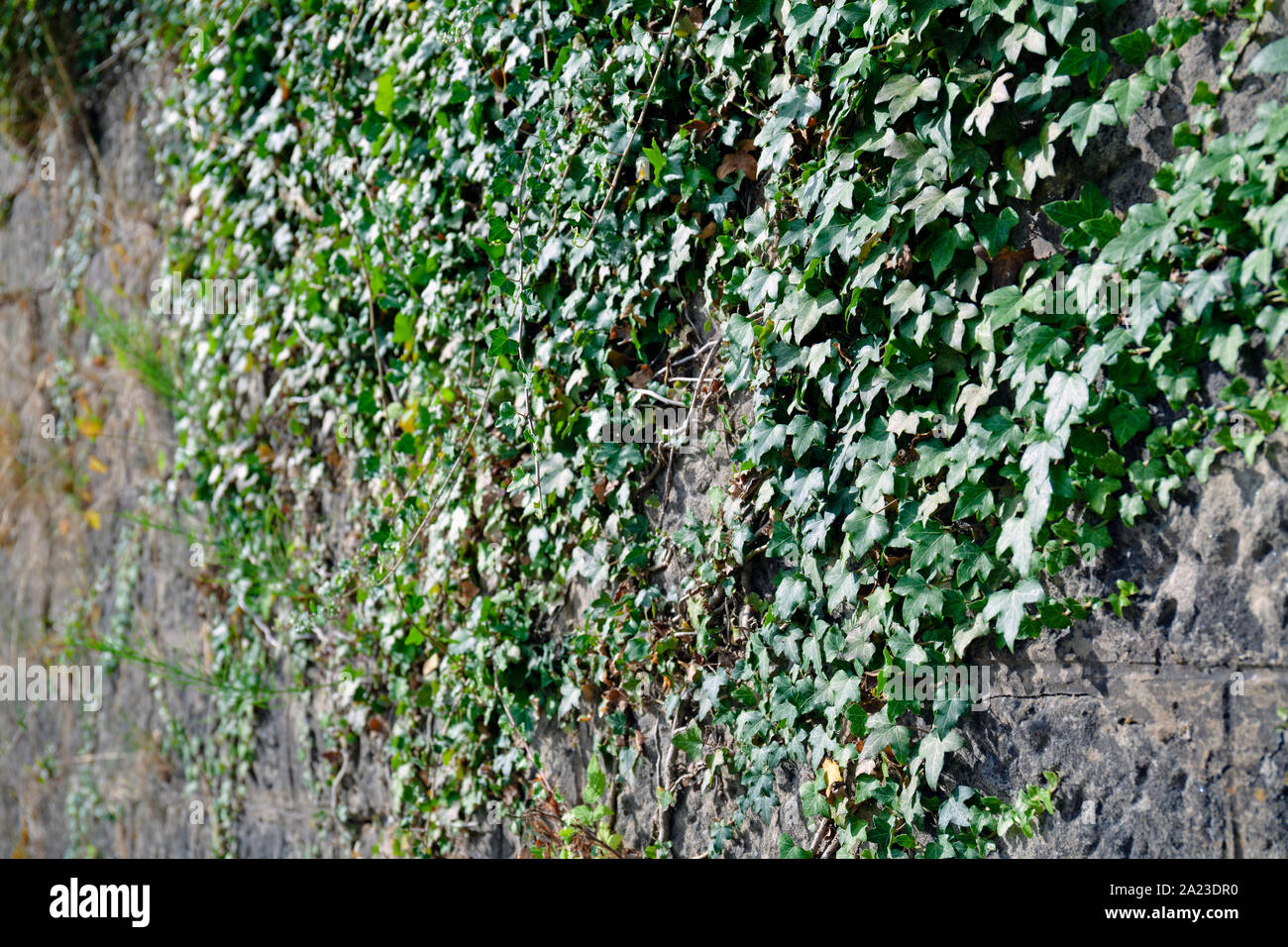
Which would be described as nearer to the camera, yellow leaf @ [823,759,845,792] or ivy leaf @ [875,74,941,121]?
ivy leaf @ [875,74,941,121]

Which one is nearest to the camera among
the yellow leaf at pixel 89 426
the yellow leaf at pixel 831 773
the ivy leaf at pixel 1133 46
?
the ivy leaf at pixel 1133 46

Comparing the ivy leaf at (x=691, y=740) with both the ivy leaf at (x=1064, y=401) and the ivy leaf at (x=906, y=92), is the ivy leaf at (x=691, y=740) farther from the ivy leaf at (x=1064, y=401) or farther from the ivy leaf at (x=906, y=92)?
the ivy leaf at (x=906, y=92)

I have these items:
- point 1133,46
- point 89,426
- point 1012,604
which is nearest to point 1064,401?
point 1012,604

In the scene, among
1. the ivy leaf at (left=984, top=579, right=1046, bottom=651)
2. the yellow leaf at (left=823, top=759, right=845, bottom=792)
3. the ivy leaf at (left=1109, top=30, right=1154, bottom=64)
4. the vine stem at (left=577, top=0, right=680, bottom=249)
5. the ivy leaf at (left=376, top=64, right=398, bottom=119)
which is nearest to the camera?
the ivy leaf at (left=1109, top=30, right=1154, bottom=64)

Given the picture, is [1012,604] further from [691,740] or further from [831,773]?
[691,740]

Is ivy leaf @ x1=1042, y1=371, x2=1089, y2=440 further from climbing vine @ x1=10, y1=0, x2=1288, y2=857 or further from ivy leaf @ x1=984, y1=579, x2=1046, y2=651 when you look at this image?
ivy leaf @ x1=984, y1=579, x2=1046, y2=651

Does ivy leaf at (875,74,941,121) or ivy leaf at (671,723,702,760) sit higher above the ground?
ivy leaf at (875,74,941,121)

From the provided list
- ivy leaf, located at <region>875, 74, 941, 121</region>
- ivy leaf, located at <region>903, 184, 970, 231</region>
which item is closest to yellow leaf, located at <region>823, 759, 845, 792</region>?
ivy leaf, located at <region>903, 184, 970, 231</region>

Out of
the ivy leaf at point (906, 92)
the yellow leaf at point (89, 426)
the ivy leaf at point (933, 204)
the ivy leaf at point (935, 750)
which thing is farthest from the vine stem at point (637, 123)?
the yellow leaf at point (89, 426)

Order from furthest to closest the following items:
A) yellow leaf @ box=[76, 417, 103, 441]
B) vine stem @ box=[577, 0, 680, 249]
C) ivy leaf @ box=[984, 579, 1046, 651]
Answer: yellow leaf @ box=[76, 417, 103, 441], vine stem @ box=[577, 0, 680, 249], ivy leaf @ box=[984, 579, 1046, 651]

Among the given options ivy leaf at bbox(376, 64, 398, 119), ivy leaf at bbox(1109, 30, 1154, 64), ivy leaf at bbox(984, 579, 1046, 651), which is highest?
ivy leaf at bbox(376, 64, 398, 119)

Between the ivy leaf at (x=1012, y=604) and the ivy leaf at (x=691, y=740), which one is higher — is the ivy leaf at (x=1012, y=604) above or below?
above

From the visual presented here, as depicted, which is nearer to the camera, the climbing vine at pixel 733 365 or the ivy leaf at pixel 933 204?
the climbing vine at pixel 733 365

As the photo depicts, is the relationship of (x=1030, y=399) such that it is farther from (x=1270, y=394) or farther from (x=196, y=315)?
(x=196, y=315)
